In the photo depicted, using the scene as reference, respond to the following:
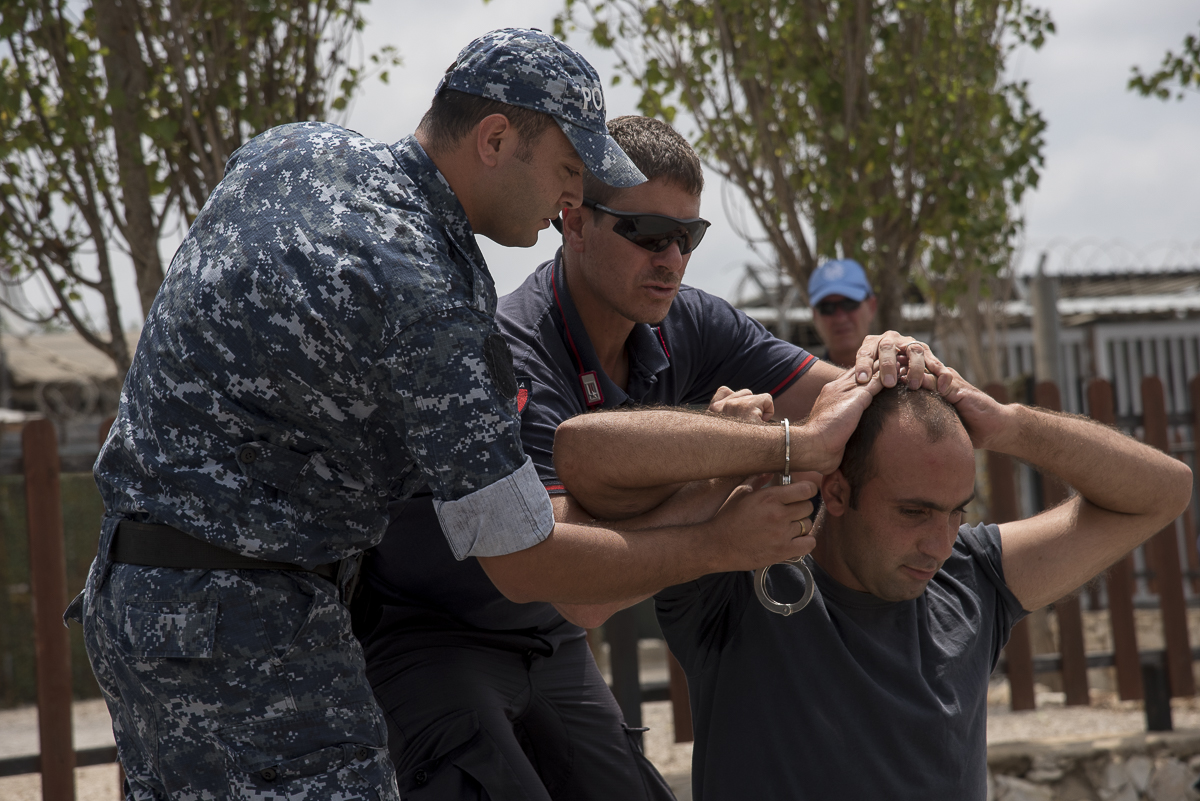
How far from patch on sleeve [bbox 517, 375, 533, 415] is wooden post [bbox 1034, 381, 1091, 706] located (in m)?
3.91

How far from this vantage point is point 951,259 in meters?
5.78

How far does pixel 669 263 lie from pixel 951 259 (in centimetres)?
351

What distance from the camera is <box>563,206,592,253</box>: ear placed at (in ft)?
9.17

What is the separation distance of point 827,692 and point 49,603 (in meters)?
3.54

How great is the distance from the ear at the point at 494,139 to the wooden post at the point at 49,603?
330 cm

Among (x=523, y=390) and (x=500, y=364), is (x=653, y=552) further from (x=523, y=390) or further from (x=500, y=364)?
(x=523, y=390)

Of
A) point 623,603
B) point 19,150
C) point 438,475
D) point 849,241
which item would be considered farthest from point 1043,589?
point 19,150

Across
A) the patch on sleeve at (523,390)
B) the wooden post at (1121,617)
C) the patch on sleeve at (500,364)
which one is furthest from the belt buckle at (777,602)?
the wooden post at (1121,617)

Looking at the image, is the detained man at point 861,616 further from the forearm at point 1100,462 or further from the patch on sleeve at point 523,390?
the patch on sleeve at point 523,390

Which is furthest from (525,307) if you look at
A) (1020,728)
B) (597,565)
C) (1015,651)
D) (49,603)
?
(1020,728)

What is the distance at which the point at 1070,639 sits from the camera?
5762mm

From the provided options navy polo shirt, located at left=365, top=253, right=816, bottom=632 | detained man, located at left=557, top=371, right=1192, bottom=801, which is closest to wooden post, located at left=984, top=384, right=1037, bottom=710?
navy polo shirt, located at left=365, top=253, right=816, bottom=632

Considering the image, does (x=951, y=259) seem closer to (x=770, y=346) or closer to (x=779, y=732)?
(x=770, y=346)

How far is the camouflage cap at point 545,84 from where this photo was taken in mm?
1977
